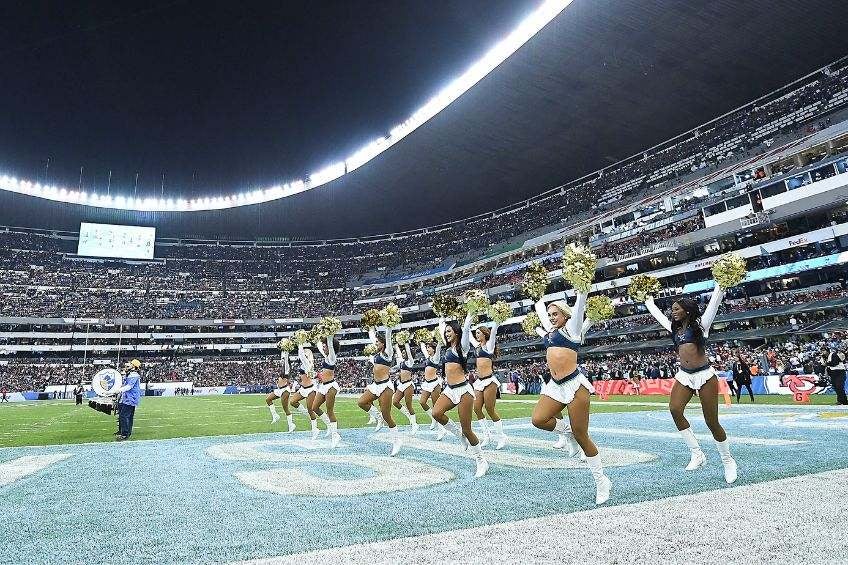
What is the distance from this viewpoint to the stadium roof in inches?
1542

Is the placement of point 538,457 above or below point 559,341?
below

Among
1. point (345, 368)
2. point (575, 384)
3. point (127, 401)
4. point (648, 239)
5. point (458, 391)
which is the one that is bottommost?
point (127, 401)

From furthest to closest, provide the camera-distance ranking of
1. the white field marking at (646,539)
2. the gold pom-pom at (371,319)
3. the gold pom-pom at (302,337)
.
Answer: the gold pom-pom at (302,337) < the gold pom-pom at (371,319) < the white field marking at (646,539)

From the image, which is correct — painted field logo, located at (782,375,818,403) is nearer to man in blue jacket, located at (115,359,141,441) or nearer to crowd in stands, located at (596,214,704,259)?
man in blue jacket, located at (115,359,141,441)

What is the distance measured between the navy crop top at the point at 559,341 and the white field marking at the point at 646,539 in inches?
69.5

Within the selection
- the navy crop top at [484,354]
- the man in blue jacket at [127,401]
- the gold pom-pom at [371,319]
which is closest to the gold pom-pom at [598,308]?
the navy crop top at [484,354]

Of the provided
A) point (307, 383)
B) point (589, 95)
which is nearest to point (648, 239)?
point (589, 95)

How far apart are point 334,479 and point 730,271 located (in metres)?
5.81

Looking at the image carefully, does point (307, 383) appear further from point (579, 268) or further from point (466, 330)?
point (579, 268)

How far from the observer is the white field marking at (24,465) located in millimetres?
7328

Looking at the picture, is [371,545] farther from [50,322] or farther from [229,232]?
[229,232]

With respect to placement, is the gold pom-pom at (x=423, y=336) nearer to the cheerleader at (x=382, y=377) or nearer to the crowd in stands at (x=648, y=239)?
the cheerleader at (x=382, y=377)

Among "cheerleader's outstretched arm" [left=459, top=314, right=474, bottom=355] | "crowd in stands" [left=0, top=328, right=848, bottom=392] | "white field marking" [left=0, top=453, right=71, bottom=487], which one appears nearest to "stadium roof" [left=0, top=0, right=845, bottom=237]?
"crowd in stands" [left=0, top=328, right=848, bottom=392]

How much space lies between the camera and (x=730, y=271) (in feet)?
20.9
